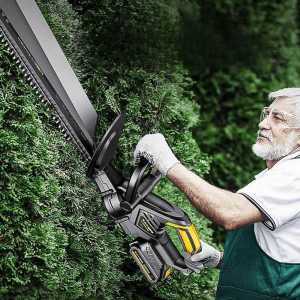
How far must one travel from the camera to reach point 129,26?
4652mm

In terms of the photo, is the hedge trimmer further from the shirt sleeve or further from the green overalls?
the shirt sleeve

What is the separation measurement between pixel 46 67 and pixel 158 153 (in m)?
0.73

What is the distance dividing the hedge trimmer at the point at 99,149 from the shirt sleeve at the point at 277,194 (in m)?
0.38

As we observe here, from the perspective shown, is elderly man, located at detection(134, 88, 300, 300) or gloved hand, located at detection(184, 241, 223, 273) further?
gloved hand, located at detection(184, 241, 223, 273)

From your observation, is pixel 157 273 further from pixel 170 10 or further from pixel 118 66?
pixel 170 10

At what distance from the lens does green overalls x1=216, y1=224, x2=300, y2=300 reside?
11.9ft

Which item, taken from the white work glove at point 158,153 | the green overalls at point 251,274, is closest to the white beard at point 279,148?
the green overalls at point 251,274

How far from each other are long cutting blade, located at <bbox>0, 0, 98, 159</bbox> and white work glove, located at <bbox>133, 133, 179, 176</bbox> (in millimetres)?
351

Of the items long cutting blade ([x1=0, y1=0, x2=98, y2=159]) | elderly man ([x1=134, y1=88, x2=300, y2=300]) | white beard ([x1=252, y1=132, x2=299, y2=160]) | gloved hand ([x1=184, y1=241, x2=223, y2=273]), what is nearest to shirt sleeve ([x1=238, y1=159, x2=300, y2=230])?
elderly man ([x1=134, y1=88, x2=300, y2=300])

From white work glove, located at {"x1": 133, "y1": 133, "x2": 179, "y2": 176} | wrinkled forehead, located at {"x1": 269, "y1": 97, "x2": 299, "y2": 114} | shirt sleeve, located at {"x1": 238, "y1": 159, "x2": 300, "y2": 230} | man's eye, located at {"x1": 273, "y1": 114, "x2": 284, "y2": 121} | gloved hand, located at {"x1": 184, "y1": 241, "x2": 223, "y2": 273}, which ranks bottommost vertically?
gloved hand, located at {"x1": 184, "y1": 241, "x2": 223, "y2": 273}

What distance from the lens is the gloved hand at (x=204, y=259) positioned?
12.6ft

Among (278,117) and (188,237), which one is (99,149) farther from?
(278,117)

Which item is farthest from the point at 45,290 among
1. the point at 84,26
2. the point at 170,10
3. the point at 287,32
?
the point at 287,32

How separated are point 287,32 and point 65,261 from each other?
4226 millimetres
